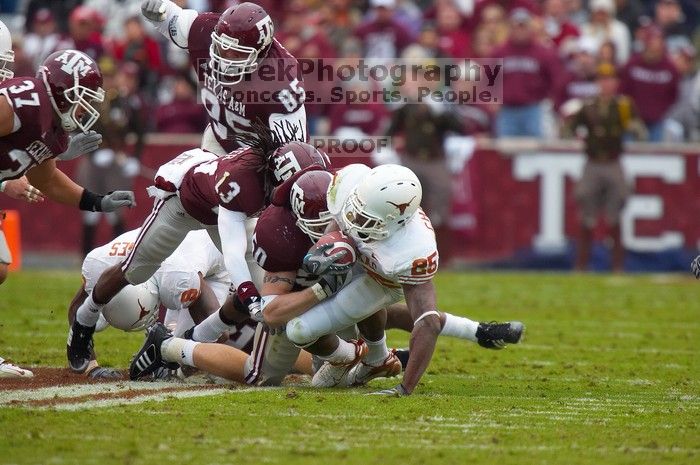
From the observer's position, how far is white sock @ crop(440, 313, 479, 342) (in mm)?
6035

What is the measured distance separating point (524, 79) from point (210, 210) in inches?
276

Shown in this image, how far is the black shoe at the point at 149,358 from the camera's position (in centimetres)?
604

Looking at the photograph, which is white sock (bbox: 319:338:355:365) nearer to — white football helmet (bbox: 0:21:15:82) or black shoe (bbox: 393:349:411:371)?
black shoe (bbox: 393:349:411:371)

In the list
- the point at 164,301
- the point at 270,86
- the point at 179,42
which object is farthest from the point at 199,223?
the point at 179,42

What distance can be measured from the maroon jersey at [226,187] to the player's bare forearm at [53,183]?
21.8 inches

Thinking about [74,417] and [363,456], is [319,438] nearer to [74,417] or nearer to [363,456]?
[363,456]

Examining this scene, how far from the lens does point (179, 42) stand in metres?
7.50

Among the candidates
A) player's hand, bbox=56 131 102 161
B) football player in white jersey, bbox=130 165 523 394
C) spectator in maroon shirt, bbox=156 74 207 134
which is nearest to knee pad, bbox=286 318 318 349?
football player in white jersey, bbox=130 165 523 394

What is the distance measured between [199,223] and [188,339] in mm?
585

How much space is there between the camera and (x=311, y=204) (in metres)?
5.61

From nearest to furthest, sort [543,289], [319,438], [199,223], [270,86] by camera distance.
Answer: [319,438] → [199,223] → [270,86] → [543,289]

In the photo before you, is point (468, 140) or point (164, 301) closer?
point (164, 301)

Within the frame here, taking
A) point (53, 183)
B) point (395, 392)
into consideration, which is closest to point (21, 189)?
point (53, 183)

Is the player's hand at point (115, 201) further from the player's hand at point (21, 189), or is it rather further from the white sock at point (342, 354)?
the white sock at point (342, 354)
